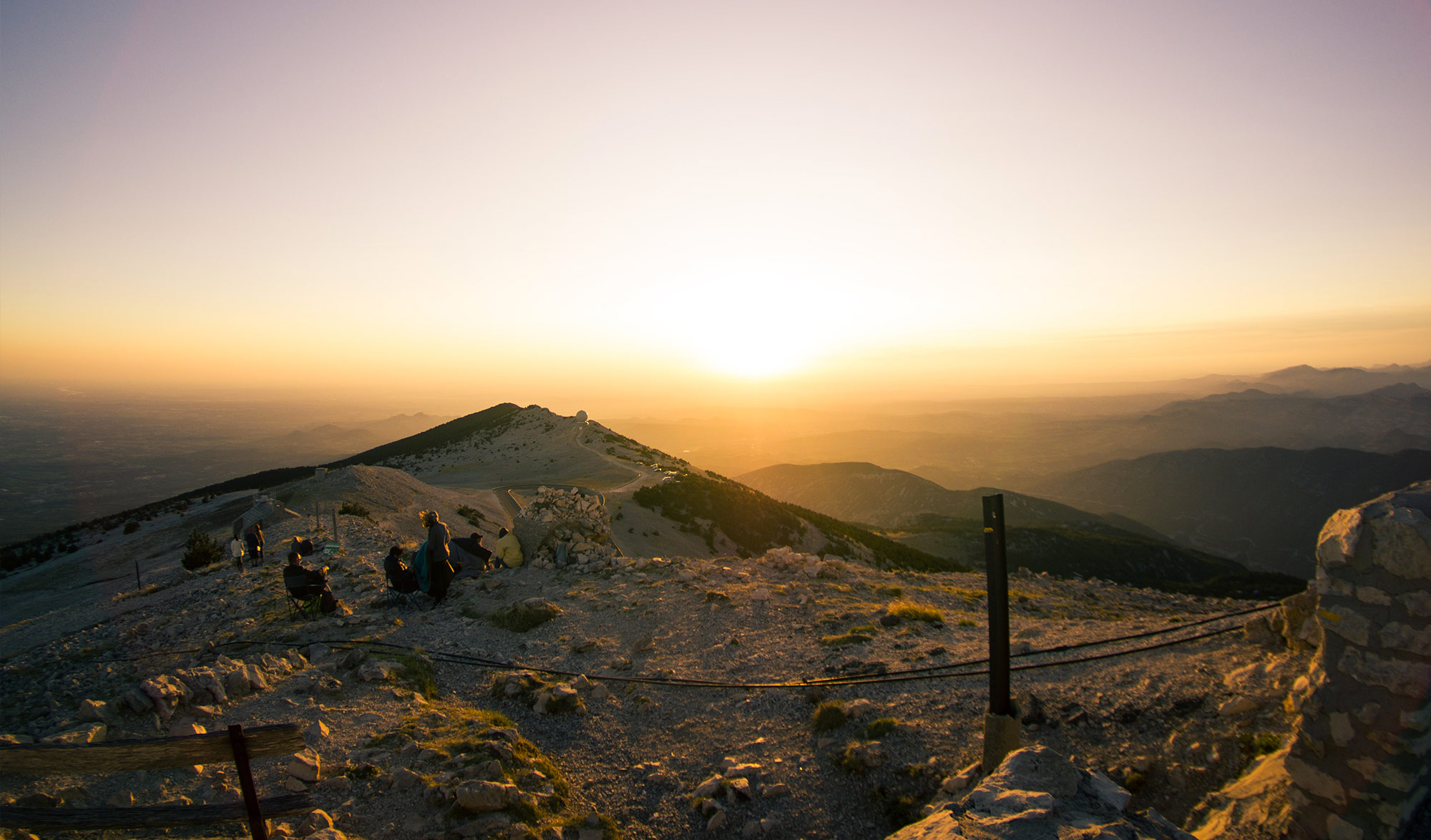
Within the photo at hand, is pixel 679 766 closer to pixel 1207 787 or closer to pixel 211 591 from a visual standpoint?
pixel 1207 787

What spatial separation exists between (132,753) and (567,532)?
15.4 meters

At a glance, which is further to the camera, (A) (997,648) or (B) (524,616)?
(B) (524,616)

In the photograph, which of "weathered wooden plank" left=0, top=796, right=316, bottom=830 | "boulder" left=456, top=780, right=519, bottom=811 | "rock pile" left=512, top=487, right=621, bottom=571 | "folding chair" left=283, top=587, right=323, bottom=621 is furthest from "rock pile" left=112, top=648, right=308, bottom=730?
"rock pile" left=512, top=487, right=621, bottom=571

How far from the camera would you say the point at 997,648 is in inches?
223

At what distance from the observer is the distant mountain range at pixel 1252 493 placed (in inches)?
4820

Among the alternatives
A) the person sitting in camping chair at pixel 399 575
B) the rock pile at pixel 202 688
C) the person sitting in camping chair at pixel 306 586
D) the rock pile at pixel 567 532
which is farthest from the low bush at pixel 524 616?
the rock pile at pixel 202 688

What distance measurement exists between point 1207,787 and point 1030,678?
2.69 meters

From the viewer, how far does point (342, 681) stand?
9336mm

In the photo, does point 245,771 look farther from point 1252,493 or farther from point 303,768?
point 1252,493

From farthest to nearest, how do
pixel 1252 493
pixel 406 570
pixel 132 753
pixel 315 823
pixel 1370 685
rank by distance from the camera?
pixel 1252 493 → pixel 406 570 → pixel 315 823 → pixel 1370 685 → pixel 132 753

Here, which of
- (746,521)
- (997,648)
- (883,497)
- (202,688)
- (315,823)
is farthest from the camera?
(883,497)

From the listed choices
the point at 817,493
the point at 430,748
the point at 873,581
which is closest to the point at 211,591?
the point at 430,748

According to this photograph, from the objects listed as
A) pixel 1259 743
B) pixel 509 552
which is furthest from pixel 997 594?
pixel 509 552

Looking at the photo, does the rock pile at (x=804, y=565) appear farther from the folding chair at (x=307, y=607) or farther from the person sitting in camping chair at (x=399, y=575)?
the folding chair at (x=307, y=607)
